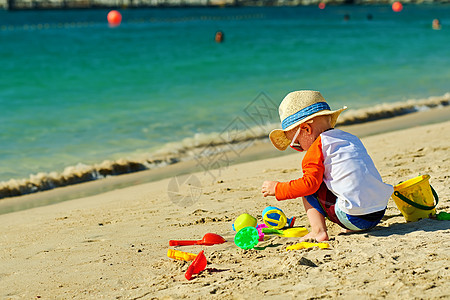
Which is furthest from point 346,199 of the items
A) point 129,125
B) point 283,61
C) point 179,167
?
point 283,61

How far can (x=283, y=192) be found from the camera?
3322 mm

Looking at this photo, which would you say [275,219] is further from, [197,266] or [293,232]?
[197,266]

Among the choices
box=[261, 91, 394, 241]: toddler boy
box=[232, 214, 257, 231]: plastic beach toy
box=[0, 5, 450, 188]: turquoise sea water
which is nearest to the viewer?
box=[261, 91, 394, 241]: toddler boy

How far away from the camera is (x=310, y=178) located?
327 centimetres

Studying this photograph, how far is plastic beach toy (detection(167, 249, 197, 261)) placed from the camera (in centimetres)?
334

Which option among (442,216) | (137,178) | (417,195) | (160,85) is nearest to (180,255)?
(417,195)

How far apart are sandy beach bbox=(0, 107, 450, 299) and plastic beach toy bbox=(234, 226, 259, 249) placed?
6 centimetres

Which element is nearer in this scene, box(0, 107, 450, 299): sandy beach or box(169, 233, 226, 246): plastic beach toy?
box(0, 107, 450, 299): sandy beach

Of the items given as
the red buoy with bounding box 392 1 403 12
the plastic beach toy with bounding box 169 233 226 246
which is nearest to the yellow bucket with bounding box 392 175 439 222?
the plastic beach toy with bounding box 169 233 226 246

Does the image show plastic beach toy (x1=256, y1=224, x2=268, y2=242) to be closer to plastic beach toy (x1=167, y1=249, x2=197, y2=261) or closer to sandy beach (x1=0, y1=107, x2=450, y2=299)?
sandy beach (x1=0, y1=107, x2=450, y2=299)

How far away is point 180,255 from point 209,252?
0.65 ft

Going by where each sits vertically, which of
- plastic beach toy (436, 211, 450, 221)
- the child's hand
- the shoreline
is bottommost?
plastic beach toy (436, 211, 450, 221)

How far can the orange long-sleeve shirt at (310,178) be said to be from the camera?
327 centimetres

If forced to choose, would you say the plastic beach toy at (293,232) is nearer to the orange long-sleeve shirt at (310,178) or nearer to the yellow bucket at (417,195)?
the orange long-sleeve shirt at (310,178)
